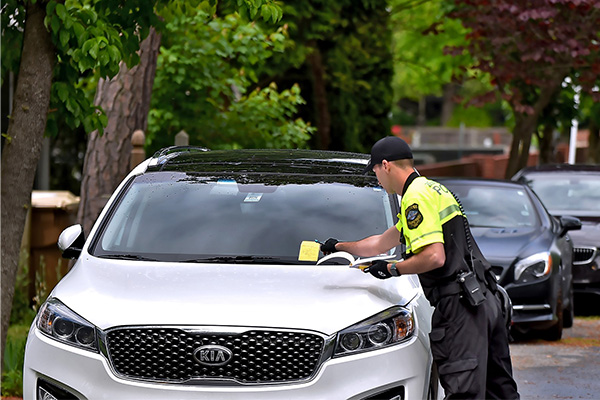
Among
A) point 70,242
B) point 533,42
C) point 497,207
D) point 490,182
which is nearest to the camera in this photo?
point 70,242

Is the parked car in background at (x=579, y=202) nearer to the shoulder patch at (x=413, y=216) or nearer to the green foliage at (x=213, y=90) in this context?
the green foliage at (x=213, y=90)

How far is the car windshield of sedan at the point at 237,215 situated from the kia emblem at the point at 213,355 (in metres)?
0.92

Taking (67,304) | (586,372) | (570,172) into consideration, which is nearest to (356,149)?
(570,172)

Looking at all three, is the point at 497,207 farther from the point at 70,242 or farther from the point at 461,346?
the point at 461,346

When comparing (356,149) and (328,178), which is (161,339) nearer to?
(328,178)

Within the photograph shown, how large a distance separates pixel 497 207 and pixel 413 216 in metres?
6.74

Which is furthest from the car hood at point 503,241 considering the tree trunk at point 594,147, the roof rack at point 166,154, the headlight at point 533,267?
the tree trunk at point 594,147

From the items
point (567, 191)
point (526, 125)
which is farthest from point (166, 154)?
point (526, 125)

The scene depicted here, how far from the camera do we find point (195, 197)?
6391 mm

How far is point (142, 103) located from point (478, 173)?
2669 cm

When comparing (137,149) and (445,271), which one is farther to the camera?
(137,149)

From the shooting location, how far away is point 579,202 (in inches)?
552

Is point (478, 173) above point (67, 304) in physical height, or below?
below

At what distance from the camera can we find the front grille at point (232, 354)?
502cm
